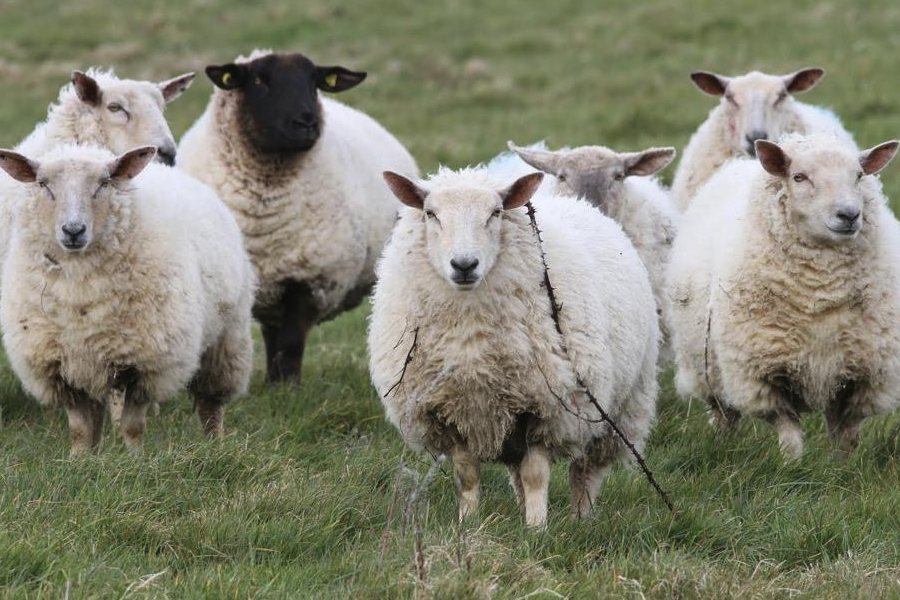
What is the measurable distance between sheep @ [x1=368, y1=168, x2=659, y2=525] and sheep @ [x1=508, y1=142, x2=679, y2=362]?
2.00 metres

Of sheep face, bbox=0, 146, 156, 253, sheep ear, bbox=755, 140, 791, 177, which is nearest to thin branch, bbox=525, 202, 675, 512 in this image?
sheep ear, bbox=755, 140, 791, 177

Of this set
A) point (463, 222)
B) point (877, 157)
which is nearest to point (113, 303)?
point (463, 222)

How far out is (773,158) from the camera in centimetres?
586

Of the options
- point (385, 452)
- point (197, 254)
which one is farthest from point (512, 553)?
point (197, 254)

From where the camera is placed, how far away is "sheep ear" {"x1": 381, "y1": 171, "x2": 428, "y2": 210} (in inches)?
192

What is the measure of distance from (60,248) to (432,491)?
183 centimetres

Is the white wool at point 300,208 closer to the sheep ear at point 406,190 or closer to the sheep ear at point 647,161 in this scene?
the sheep ear at point 647,161

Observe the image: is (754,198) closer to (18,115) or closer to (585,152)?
(585,152)

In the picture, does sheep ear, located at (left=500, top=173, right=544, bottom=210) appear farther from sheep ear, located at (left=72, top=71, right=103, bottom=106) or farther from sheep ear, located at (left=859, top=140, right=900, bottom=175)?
sheep ear, located at (left=72, top=71, right=103, bottom=106)

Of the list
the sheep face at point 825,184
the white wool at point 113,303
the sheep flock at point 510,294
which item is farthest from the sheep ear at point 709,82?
the white wool at point 113,303

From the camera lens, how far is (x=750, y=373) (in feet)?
19.0

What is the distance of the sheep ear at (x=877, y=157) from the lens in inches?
228

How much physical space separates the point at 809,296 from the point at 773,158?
0.64m

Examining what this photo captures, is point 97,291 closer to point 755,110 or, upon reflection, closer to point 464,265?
point 464,265
